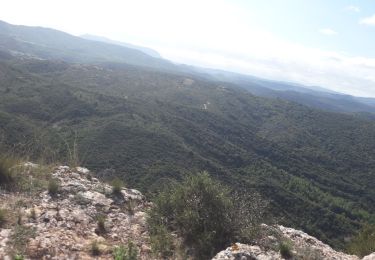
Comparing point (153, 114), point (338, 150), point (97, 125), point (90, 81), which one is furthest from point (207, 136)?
point (90, 81)

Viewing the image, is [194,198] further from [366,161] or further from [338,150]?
[338,150]

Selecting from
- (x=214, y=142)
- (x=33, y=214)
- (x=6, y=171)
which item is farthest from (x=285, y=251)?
(x=214, y=142)

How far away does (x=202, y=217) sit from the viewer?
675 centimetres

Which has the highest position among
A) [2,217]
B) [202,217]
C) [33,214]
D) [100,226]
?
[202,217]

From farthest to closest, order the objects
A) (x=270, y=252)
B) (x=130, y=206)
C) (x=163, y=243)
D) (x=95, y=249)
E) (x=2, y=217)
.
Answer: (x=130, y=206)
(x=270, y=252)
(x=163, y=243)
(x=2, y=217)
(x=95, y=249)

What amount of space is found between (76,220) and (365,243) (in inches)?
221

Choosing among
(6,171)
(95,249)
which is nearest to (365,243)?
(95,249)

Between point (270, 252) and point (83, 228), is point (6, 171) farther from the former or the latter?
point (270, 252)

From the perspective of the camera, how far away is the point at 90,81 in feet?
605

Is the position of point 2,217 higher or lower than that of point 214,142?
higher

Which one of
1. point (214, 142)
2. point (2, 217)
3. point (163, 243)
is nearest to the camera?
point (2, 217)

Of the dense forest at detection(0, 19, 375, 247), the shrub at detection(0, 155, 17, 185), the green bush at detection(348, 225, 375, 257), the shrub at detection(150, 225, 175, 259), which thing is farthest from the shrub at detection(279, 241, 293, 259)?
the dense forest at detection(0, 19, 375, 247)

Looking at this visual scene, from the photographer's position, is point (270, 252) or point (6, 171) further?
point (6, 171)

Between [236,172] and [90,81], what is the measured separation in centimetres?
10568
